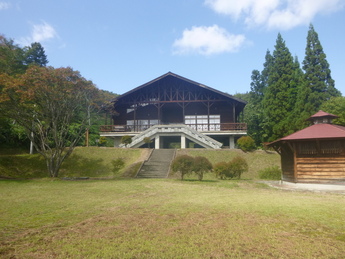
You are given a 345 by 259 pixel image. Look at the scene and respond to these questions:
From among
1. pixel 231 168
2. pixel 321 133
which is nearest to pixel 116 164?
pixel 231 168

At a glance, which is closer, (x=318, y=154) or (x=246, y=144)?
(x=318, y=154)

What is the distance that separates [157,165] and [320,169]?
13.1m

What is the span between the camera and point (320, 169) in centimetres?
1496

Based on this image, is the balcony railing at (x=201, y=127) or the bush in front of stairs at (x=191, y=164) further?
the balcony railing at (x=201, y=127)

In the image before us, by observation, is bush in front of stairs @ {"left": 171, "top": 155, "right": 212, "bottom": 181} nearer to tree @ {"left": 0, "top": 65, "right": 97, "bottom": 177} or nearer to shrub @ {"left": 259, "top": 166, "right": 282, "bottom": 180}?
shrub @ {"left": 259, "top": 166, "right": 282, "bottom": 180}

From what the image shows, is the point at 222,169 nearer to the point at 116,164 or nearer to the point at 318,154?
the point at 318,154

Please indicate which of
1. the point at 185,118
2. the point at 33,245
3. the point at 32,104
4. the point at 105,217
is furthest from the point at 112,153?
the point at 33,245

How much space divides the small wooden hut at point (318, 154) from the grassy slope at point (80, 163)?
12.8m

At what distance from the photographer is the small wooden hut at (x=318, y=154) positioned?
1452 centimetres

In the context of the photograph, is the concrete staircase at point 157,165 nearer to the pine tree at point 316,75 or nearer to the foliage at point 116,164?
the foliage at point 116,164

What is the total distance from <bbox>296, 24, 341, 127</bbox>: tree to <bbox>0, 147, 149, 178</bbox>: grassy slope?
73.7 feet

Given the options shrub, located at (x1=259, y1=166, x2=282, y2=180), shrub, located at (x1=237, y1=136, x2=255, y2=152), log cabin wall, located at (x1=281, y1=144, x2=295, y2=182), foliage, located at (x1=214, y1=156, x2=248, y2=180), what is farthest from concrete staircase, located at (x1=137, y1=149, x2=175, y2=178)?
log cabin wall, located at (x1=281, y1=144, x2=295, y2=182)

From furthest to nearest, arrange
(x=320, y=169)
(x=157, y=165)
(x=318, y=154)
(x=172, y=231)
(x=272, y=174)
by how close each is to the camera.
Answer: (x=157, y=165) → (x=272, y=174) → (x=318, y=154) → (x=320, y=169) → (x=172, y=231)

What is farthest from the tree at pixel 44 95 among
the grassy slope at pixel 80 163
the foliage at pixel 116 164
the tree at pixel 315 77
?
the tree at pixel 315 77
